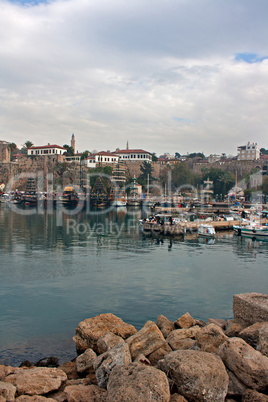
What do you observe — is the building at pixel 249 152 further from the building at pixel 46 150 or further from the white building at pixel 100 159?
the building at pixel 46 150

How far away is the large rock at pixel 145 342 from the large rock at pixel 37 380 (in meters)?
1.91

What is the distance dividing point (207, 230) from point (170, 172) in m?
76.5

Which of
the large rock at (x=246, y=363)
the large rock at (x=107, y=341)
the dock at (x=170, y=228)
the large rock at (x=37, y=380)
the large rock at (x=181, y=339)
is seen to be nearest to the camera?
the large rock at (x=246, y=363)

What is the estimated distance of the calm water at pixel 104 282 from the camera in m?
13.9

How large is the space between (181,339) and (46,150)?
119 m

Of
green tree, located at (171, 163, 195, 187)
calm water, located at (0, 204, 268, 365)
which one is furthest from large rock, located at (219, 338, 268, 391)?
green tree, located at (171, 163, 195, 187)

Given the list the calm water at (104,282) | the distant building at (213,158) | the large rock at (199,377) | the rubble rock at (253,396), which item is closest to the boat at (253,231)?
the calm water at (104,282)

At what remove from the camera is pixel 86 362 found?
968cm

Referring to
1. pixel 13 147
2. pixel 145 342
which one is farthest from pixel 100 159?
pixel 145 342

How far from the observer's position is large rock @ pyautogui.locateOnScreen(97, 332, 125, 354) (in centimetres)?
988

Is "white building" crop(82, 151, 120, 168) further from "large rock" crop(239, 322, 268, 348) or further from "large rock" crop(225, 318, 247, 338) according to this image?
"large rock" crop(239, 322, 268, 348)

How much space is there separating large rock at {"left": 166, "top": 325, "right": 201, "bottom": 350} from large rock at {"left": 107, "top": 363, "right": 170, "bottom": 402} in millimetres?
3259

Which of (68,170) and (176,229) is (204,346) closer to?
(176,229)

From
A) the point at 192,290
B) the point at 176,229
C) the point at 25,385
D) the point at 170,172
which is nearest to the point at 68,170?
the point at 170,172
